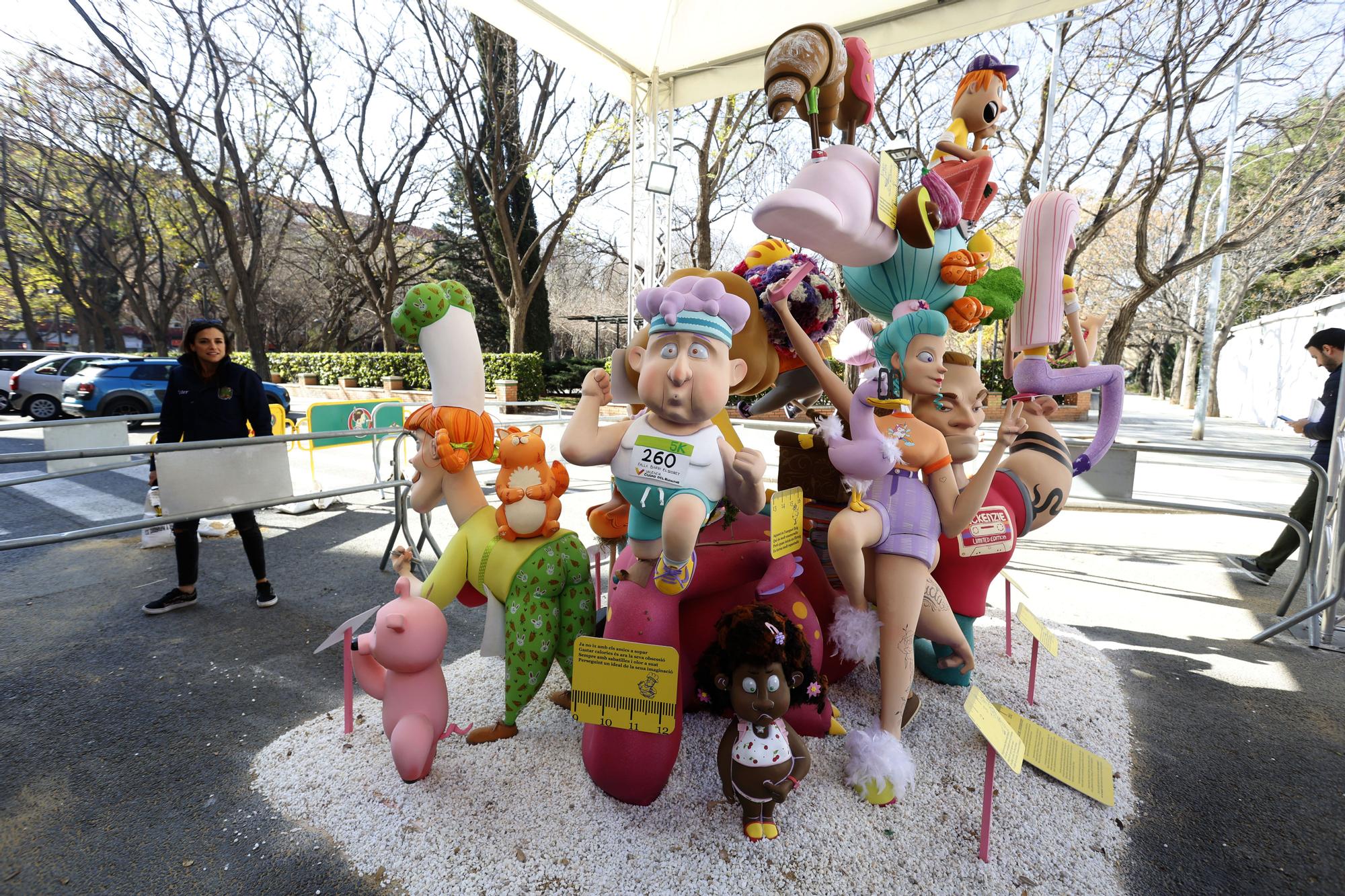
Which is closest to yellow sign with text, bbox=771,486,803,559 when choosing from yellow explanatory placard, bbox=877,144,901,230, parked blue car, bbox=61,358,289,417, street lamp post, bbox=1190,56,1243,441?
yellow explanatory placard, bbox=877,144,901,230

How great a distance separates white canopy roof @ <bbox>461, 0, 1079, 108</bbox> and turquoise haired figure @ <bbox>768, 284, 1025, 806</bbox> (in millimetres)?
3350

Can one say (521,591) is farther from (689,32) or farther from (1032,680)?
(689,32)

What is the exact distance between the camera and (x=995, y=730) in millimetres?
1910

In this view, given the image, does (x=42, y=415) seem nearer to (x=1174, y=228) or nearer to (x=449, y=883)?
(x=449, y=883)

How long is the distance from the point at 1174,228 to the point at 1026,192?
869cm

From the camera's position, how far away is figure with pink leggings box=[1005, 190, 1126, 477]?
98.0 inches

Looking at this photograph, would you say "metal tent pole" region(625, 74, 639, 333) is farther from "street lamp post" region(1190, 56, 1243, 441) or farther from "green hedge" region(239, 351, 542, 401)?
"street lamp post" region(1190, 56, 1243, 441)

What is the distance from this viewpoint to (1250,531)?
6.25 m

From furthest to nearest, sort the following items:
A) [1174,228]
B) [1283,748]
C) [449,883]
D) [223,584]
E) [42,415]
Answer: [1174,228] → [42,415] → [223,584] → [1283,748] → [449,883]

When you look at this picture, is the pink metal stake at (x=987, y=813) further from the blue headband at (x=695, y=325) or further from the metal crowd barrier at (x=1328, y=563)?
the metal crowd barrier at (x=1328, y=563)

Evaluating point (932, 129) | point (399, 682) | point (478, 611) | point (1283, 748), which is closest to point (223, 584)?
point (478, 611)

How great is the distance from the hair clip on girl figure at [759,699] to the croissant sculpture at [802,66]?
1.65 m

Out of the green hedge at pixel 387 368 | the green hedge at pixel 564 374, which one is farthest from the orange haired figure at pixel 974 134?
the green hedge at pixel 564 374

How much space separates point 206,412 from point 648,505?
3.23m
